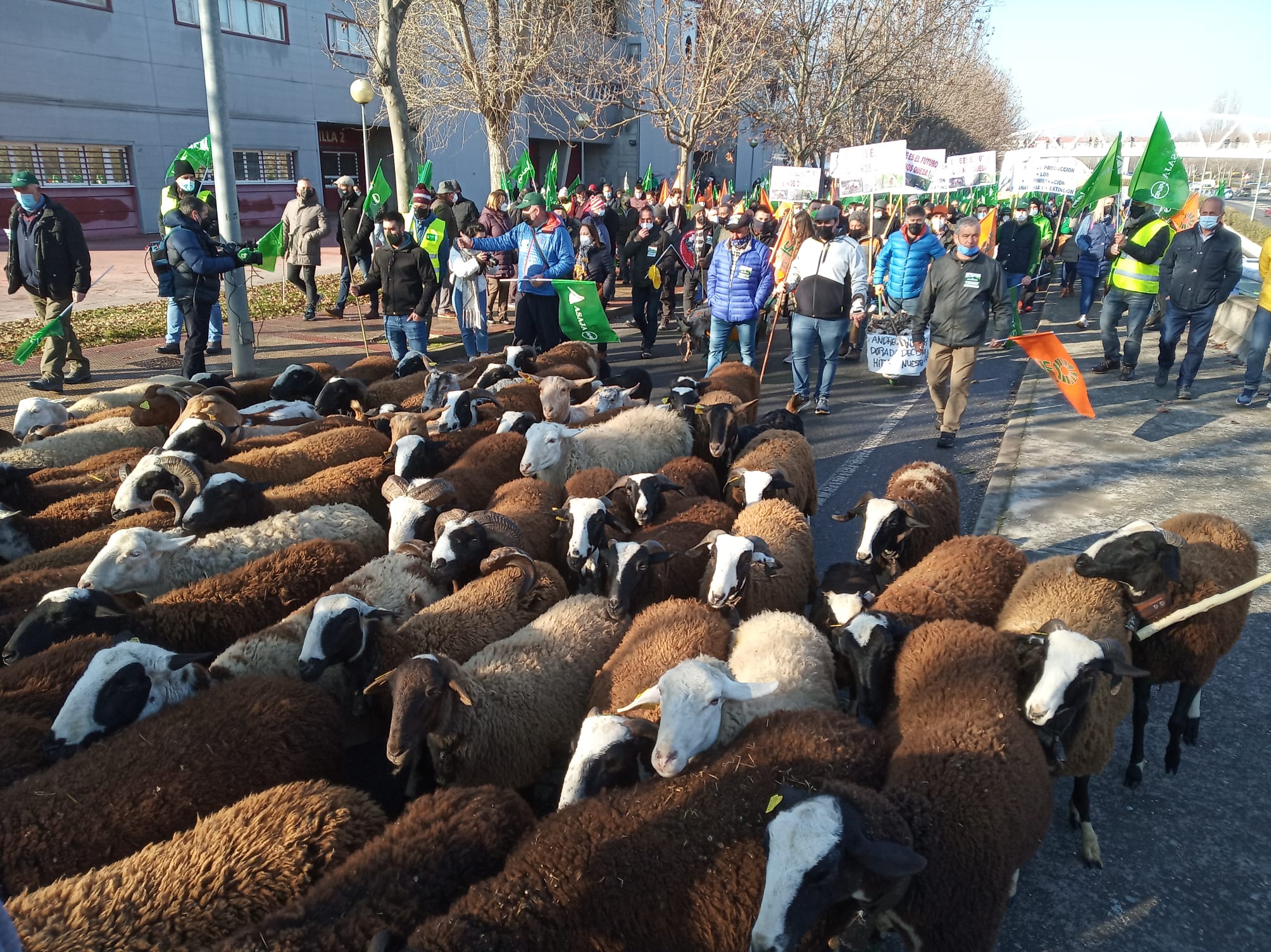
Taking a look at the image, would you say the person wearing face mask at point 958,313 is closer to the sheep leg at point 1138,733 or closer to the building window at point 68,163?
the sheep leg at point 1138,733

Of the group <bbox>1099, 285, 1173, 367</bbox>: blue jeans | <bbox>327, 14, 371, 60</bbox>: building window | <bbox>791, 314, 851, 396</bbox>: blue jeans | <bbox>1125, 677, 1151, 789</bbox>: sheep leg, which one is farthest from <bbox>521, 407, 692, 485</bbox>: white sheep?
<bbox>327, 14, 371, 60</bbox>: building window

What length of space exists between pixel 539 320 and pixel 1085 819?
812 cm

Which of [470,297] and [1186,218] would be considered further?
[470,297]

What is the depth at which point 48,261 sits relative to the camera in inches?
350

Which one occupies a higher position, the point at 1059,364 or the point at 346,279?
the point at 346,279

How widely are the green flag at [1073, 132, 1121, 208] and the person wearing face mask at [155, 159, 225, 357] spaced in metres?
11.9

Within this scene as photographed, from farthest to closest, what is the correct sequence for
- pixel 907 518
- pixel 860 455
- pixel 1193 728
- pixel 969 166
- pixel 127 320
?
pixel 969 166 → pixel 127 320 → pixel 860 455 → pixel 907 518 → pixel 1193 728

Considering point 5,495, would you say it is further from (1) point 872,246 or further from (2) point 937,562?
(1) point 872,246

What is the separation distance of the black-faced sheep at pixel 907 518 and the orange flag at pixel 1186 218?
6311mm

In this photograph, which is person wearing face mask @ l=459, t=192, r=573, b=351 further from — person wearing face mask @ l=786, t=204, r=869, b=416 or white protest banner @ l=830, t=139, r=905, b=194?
white protest banner @ l=830, t=139, r=905, b=194

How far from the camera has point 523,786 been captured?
3637 millimetres

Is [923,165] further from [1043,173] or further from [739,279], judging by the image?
[739,279]

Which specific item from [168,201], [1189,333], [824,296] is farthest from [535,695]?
[1189,333]

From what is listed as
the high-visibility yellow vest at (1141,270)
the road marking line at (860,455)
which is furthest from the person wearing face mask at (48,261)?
the high-visibility yellow vest at (1141,270)
